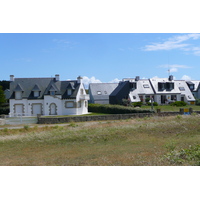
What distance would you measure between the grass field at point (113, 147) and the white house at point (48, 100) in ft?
60.1

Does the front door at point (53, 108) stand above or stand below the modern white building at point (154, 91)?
below

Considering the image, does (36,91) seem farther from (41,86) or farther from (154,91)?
(154,91)

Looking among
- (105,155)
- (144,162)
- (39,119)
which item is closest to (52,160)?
(105,155)

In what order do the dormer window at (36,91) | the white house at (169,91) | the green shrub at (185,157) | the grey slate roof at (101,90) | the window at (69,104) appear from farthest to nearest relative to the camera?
the grey slate roof at (101,90) → the white house at (169,91) → the dormer window at (36,91) → the window at (69,104) → the green shrub at (185,157)

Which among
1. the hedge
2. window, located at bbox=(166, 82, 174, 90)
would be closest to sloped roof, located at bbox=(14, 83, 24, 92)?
the hedge

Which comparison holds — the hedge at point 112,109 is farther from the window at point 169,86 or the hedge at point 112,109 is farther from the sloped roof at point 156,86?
the window at point 169,86

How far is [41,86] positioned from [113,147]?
34.2m

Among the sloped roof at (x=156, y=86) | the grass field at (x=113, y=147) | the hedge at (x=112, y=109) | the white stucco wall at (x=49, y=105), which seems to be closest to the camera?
the grass field at (x=113, y=147)

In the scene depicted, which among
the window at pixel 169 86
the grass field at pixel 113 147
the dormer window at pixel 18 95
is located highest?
the window at pixel 169 86

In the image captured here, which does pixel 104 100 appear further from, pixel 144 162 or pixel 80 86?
pixel 144 162

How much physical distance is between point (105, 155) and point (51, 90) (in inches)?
1345

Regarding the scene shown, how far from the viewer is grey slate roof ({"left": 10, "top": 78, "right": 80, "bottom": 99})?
47500mm

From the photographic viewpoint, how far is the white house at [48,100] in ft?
155

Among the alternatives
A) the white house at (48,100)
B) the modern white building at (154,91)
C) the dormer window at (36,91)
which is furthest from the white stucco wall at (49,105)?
the modern white building at (154,91)
